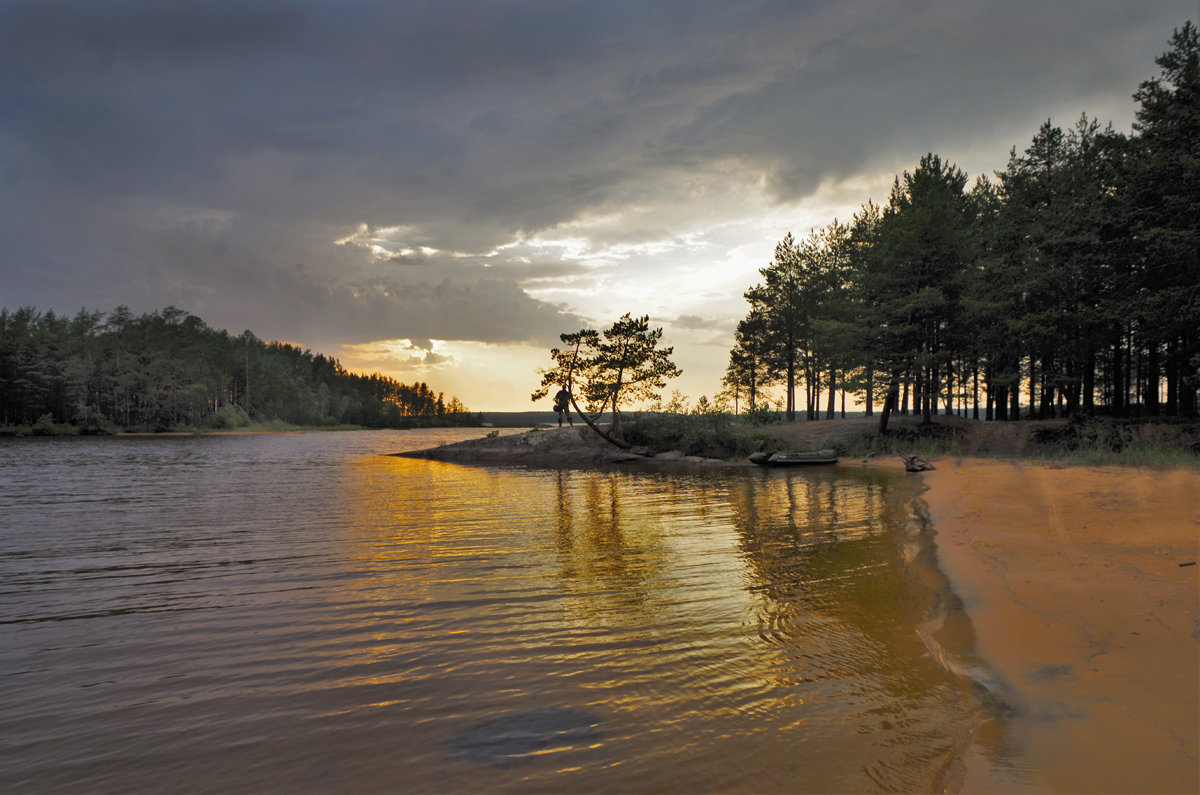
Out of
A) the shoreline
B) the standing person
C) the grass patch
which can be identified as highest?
the standing person

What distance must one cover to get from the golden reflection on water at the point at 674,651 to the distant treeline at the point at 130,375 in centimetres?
9733

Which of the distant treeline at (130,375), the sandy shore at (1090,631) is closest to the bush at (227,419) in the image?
the distant treeline at (130,375)

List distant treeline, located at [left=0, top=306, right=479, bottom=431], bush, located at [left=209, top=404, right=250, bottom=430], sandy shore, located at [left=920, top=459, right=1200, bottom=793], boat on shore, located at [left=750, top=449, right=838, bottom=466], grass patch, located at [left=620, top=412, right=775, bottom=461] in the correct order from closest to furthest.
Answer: sandy shore, located at [left=920, top=459, right=1200, bottom=793], boat on shore, located at [left=750, top=449, right=838, bottom=466], grass patch, located at [left=620, top=412, right=775, bottom=461], distant treeline, located at [left=0, top=306, right=479, bottom=431], bush, located at [left=209, top=404, right=250, bottom=430]

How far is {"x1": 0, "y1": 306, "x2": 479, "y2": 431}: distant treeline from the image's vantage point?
78.0 m

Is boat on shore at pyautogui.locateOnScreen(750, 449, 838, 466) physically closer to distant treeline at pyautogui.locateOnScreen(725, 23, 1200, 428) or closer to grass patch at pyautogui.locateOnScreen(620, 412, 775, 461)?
grass patch at pyautogui.locateOnScreen(620, 412, 775, 461)

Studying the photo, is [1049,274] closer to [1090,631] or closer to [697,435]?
[697,435]

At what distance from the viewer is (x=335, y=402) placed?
487 ft

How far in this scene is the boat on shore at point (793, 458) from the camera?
94.4ft

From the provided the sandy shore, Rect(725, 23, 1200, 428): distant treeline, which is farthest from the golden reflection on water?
Rect(725, 23, 1200, 428): distant treeline

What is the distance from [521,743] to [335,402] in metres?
162

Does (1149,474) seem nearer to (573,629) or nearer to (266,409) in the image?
(573,629)

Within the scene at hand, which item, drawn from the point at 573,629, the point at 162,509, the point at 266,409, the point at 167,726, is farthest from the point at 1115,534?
the point at 266,409

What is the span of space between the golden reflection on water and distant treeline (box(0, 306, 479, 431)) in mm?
97333

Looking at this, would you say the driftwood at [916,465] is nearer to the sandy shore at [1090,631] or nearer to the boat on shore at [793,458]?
the boat on shore at [793,458]
